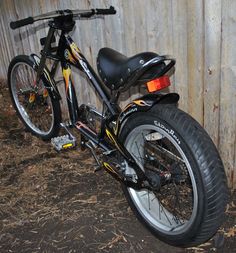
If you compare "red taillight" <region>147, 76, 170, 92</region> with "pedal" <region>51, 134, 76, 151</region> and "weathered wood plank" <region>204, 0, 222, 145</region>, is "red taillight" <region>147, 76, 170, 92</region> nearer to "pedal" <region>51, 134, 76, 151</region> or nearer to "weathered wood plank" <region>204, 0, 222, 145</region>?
"weathered wood plank" <region>204, 0, 222, 145</region>

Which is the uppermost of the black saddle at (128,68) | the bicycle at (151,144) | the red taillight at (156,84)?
the black saddle at (128,68)

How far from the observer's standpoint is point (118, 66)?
2547mm

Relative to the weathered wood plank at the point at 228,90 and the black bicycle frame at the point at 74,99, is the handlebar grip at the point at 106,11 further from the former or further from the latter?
the weathered wood plank at the point at 228,90

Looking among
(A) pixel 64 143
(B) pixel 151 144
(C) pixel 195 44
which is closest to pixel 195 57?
(C) pixel 195 44

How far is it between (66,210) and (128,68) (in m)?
1.36

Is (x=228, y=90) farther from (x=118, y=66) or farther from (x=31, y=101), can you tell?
(x=31, y=101)

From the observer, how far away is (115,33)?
135 inches

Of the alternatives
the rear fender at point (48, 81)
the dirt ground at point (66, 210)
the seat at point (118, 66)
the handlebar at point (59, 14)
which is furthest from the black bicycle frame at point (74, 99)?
the dirt ground at point (66, 210)

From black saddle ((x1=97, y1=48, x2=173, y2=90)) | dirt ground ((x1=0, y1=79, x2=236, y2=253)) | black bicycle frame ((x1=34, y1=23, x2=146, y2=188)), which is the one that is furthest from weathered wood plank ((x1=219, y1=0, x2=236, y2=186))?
black bicycle frame ((x1=34, y1=23, x2=146, y2=188))

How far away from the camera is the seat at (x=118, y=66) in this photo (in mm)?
2390

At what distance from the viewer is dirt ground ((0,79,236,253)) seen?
8.98ft

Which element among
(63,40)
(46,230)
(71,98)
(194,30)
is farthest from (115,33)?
(46,230)

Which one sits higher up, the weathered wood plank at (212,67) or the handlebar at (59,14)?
the handlebar at (59,14)

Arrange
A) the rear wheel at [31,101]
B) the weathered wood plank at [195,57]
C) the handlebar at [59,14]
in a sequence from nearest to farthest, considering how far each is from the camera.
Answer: the weathered wood plank at [195,57], the handlebar at [59,14], the rear wheel at [31,101]
